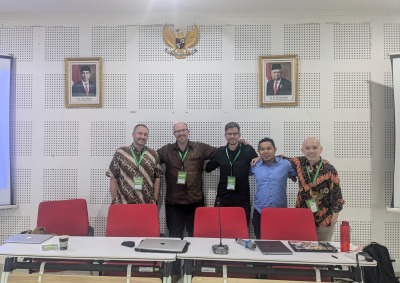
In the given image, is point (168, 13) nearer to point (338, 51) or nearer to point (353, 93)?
point (338, 51)

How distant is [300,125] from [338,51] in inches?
41.6

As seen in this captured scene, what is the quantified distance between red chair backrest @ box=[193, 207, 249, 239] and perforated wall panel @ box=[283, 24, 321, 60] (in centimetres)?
220

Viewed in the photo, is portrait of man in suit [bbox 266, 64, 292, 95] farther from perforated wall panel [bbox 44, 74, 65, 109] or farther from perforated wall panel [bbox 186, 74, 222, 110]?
perforated wall panel [bbox 44, 74, 65, 109]

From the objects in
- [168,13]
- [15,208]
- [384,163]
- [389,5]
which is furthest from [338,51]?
[15,208]

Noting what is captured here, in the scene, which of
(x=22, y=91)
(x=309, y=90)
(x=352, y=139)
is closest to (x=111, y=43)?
(x=22, y=91)

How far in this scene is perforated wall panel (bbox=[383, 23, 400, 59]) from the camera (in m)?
3.59

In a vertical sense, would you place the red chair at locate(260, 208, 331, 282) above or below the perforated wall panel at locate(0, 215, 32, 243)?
above

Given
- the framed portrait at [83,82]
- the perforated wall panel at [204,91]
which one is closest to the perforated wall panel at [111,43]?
the framed portrait at [83,82]

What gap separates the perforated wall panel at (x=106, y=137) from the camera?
12.3ft

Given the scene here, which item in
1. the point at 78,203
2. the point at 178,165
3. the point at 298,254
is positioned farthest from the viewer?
the point at 178,165

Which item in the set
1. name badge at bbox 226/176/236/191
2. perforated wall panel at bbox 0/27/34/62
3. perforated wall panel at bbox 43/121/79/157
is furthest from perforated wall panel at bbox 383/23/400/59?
perforated wall panel at bbox 0/27/34/62

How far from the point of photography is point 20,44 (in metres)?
3.83

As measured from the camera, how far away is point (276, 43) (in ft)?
12.0

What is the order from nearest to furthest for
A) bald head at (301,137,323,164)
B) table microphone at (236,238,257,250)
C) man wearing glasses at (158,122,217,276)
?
table microphone at (236,238,257,250) < bald head at (301,137,323,164) < man wearing glasses at (158,122,217,276)
